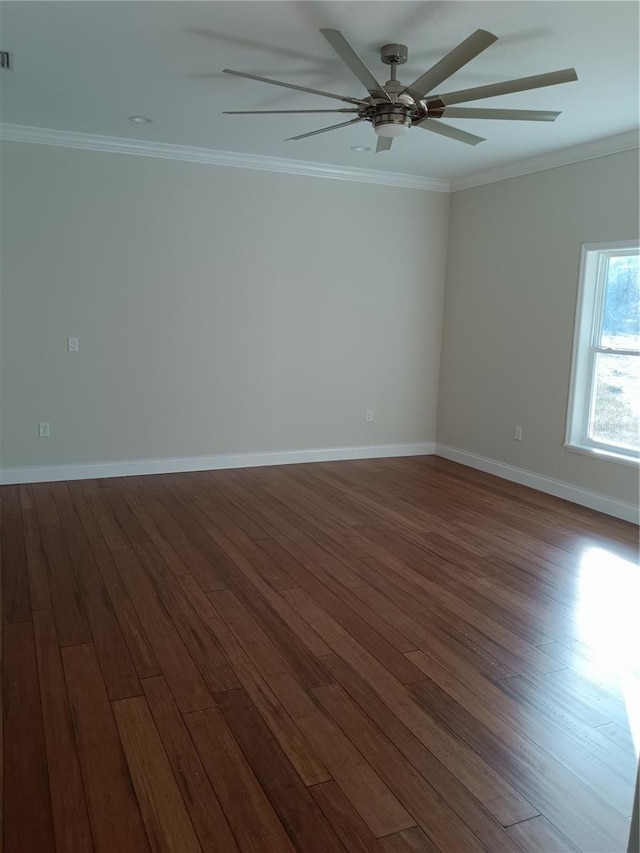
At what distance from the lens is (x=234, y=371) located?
18.9 ft

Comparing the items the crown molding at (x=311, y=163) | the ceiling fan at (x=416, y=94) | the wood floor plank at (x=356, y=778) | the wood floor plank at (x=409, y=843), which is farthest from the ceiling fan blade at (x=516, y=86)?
the wood floor plank at (x=409, y=843)

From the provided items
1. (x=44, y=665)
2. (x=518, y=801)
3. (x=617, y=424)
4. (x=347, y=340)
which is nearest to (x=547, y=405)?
(x=617, y=424)

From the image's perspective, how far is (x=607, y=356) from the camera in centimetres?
493

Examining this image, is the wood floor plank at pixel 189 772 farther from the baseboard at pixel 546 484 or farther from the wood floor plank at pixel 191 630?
the baseboard at pixel 546 484

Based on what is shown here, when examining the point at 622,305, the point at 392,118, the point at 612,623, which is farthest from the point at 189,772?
the point at 622,305

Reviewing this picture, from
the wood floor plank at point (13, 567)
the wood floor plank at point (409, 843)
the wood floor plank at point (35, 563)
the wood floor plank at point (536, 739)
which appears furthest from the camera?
the wood floor plank at point (35, 563)

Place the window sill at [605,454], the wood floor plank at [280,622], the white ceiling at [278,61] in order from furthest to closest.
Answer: the window sill at [605,454] → the white ceiling at [278,61] → the wood floor plank at [280,622]

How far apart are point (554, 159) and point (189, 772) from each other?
4931 millimetres

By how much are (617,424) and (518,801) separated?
11.6 feet

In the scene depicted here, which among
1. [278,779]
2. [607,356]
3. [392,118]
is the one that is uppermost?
[392,118]

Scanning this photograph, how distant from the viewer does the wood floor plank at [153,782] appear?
68.7 inches

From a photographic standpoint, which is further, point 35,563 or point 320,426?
point 320,426

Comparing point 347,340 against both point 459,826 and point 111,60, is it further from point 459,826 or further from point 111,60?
point 459,826

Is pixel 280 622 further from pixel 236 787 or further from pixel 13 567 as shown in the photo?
pixel 13 567
